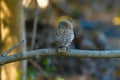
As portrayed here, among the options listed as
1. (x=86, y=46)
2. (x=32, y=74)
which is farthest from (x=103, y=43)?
(x=32, y=74)

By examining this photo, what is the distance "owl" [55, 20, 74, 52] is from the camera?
342cm

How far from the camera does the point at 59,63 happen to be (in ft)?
26.0

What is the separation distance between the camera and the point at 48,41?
7.76 metres

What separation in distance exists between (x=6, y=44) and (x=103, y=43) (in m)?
3.03

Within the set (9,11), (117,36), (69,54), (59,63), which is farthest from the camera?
(117,36)

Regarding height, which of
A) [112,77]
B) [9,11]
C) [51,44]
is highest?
[9,11]

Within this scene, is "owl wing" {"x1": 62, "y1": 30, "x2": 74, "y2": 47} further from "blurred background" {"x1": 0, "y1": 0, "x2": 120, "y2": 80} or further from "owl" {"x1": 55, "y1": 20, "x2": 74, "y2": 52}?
"blurred background" {"x1": 0, "y1": 0, "x2": 120, "y2": 80}

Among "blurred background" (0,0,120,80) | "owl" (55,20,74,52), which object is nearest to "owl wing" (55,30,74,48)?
"owl" (55,20,74,52)

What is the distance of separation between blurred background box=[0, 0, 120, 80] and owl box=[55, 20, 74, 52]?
1.42m

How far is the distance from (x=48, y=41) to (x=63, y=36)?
4291 millimetres

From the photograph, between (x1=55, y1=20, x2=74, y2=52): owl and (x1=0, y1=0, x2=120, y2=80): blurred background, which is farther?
(x1=0, y1=0, x2=120, y2=80): blurred background

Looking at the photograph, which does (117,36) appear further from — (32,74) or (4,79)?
(4,79)

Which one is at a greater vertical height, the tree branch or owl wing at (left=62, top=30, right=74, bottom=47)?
owl wing at (left=62, top=30, right=74, bottom=47)

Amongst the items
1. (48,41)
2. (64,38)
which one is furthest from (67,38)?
(48,41)
